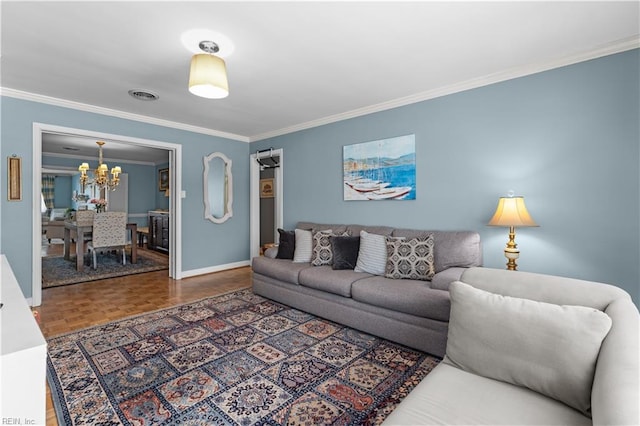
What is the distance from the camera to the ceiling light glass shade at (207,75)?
2109mm

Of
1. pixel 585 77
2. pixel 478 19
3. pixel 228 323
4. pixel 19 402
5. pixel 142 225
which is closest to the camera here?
pixel 19 402

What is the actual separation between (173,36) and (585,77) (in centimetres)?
318

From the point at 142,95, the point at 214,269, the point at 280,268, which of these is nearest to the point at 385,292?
the point at 280,268

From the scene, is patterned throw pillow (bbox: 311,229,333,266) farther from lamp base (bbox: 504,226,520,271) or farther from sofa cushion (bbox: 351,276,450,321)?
lamp base (bbox: 504,226,520,271)

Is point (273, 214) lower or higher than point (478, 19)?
lower

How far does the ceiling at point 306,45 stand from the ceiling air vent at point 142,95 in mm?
104

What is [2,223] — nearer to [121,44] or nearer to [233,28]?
[121,44]

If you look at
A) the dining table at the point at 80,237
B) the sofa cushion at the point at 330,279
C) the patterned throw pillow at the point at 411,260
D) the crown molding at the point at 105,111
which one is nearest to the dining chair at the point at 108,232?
the dining table at the point at 80,237

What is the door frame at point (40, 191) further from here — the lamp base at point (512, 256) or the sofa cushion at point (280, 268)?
the lamp base at point (512, 256)

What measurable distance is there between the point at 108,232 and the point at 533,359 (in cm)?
642

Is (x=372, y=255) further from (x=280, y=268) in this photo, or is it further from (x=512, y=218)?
(x=512, y=218)

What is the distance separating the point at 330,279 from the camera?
302 cm

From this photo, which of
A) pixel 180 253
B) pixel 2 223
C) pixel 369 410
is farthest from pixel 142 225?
pixel 369 410

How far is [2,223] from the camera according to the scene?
330 cm
